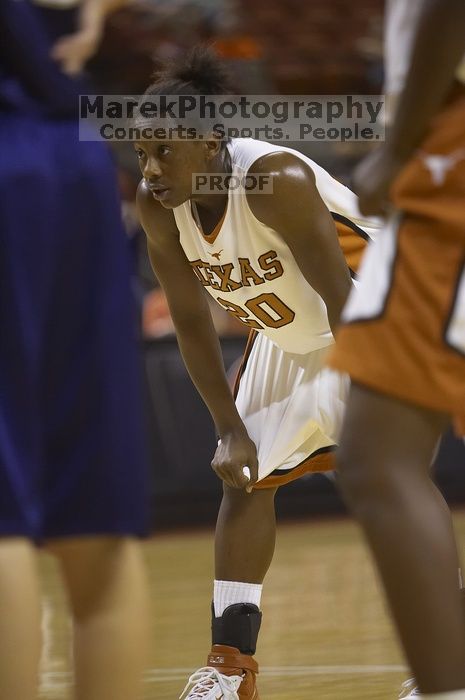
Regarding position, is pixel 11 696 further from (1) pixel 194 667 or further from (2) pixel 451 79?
(1) pixel 194 667

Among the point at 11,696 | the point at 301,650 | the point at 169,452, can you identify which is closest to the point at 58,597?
the point at 301,650

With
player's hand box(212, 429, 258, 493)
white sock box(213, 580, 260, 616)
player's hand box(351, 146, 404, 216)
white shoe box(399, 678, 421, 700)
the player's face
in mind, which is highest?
player's hand box(351, 146, 404, 216)

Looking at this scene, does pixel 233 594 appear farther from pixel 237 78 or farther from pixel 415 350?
pixel 237 78

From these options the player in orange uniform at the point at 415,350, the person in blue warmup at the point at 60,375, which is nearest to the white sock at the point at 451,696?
the player in orange uniform at the point at 415,350

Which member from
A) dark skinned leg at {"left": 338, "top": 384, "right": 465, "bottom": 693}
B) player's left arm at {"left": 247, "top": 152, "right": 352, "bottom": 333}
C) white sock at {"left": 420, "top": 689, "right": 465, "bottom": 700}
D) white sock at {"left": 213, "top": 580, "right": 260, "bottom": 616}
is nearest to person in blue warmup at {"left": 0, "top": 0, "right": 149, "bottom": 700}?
dark skinned leg at {"left": 338, "top": 384, "right": 465, "bottom": 693}

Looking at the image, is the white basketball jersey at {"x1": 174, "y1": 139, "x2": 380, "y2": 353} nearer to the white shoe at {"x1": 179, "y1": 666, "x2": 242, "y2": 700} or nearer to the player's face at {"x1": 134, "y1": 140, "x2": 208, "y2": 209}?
the player's face at {"x1": 134, "y1": 140, "x2": 208, "y2": 209}

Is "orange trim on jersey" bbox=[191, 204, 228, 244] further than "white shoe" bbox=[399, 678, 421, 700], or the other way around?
"orange trim on jersey" bbox=[191, 204, 228, 244]

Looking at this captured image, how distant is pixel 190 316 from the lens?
3271 millimetres

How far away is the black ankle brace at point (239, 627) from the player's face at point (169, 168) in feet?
3.43

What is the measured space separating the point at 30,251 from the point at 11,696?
715 mm

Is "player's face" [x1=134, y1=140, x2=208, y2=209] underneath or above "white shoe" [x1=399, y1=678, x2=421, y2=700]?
above

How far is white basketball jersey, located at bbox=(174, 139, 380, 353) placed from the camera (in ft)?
10.2

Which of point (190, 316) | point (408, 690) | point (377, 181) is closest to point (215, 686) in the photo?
point (408, 690)

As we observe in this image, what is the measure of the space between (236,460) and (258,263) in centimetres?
51
